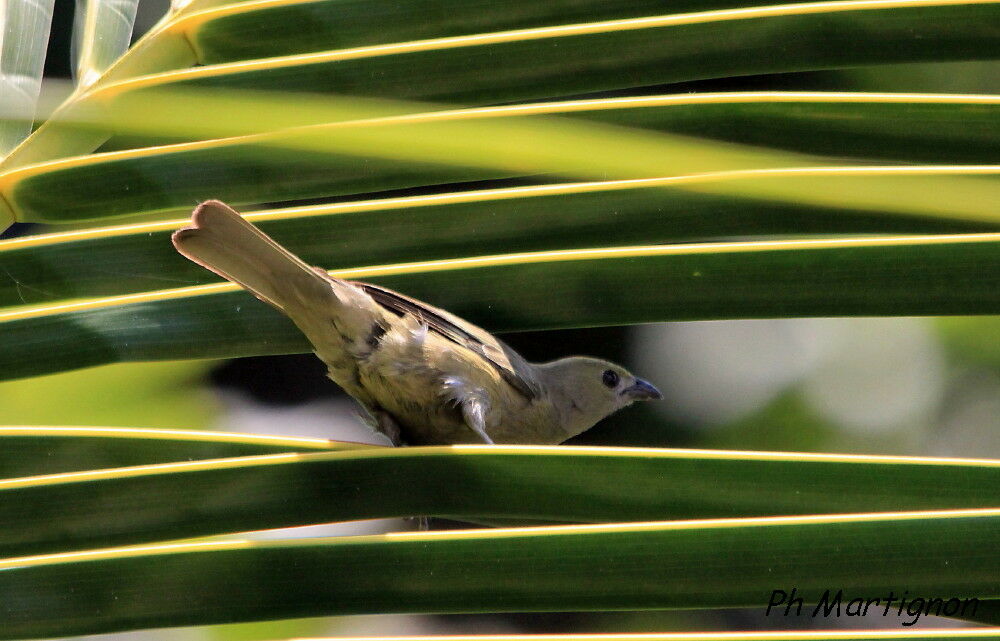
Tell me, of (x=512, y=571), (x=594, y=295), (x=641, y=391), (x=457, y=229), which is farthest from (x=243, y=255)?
(x=641, y=391)

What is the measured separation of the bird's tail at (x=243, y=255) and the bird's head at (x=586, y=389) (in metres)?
2.23

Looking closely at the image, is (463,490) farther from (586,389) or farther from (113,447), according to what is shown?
(586,389)

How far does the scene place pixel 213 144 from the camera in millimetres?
1963

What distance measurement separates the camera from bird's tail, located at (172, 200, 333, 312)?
2068 mm

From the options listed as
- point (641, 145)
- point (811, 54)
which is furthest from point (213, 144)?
point (811, 54)

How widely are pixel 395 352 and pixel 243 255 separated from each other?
1044 millimetres

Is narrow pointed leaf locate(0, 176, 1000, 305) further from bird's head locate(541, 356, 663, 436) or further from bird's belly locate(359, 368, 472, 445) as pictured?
bird's head locate(541, 356, 663, 436)

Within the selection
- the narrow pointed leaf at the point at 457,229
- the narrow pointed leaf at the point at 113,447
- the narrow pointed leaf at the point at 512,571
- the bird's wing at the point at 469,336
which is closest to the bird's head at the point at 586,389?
the bird's wing at the point at 469,336

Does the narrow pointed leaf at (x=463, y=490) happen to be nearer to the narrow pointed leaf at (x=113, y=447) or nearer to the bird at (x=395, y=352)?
the narrow pointed leaf at (x=113, y=447)

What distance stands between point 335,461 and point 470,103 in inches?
29.2

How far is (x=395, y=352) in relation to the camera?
3357mm

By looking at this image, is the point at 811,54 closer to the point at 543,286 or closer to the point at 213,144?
the point at 543,286

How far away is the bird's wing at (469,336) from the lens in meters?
2.75

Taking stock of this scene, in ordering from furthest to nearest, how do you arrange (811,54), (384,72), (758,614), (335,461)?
(758,614)
(384,72)
(811,54)
(335,461)
